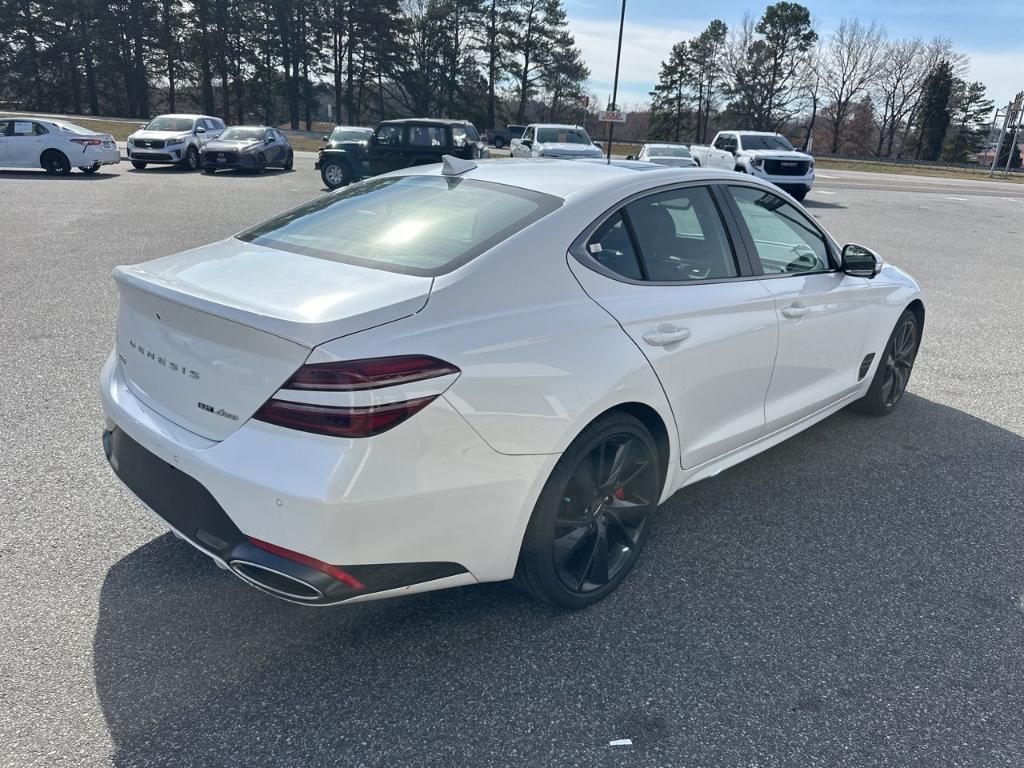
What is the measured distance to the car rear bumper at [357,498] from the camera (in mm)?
2121

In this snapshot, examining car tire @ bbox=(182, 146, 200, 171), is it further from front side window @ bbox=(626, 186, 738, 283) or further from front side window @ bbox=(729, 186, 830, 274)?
front side window @ bbox=(626, 186, 738, 283)

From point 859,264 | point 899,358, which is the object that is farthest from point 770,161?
point 859,264

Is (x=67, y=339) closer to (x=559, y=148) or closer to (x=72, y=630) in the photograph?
(x=72, y=630)

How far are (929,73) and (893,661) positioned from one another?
279ft

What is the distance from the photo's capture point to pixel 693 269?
3277 mm

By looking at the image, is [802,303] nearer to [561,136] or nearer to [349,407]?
[349,407]

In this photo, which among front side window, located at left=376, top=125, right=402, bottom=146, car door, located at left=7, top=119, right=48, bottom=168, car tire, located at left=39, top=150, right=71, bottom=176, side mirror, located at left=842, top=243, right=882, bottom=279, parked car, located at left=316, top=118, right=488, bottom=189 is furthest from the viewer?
car tire, located at left=39, top=150, right=71, bottom=176

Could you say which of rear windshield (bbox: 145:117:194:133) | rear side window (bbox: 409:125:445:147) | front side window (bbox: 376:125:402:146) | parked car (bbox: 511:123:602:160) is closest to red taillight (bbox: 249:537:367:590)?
rear side window (bbox: 409:125:445:147)

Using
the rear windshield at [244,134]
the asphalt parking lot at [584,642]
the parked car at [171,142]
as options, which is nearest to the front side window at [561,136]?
the rear windshield at [244,134]

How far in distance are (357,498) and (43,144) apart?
2210 cm

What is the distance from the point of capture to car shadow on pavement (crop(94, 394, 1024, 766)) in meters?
2.28

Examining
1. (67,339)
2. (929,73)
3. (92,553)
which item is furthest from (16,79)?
(929,73)

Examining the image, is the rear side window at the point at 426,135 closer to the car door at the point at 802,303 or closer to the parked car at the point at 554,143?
the parked car at the point at 554,143

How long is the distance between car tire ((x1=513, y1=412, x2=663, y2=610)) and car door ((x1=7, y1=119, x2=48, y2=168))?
863 inches
